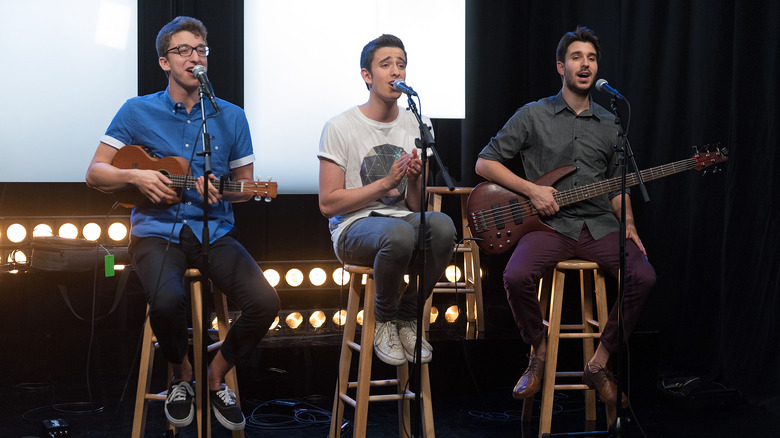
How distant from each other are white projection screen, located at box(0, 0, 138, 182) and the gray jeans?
2.52 m

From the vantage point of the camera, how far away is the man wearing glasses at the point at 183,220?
2.53 meters

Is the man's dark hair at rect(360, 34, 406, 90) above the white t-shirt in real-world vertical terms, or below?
above

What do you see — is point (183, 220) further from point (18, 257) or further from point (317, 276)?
point (317, 276)

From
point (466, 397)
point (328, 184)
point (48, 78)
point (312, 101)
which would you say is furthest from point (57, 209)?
point (466, 397)

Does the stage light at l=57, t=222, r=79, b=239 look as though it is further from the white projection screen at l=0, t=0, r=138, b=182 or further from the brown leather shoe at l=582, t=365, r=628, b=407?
the brown leather shoe at l=582, t=365, r=628, b=407

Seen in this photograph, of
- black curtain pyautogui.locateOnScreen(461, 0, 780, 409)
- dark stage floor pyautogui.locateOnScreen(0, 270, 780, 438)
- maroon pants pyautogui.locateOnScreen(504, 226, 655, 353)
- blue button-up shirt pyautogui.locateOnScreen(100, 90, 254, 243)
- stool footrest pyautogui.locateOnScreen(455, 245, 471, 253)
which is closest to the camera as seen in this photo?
blue button-up shirt pyautogui.locateOnScreen(100, 90, 254, 243)

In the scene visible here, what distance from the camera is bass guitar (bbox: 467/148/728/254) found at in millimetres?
3107

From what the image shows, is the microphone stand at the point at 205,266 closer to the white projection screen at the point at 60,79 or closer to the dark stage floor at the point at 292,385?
the dark stage floor at the point at 292,385

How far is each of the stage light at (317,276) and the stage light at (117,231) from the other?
44.1 inches

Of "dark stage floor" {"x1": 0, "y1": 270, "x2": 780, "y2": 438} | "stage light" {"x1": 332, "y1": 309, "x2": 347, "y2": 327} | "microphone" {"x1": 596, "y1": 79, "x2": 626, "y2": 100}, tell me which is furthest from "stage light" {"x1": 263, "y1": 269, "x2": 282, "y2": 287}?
"microphone" {"x1": 596, "y1": 79, "x2": 626, "y2": 100}

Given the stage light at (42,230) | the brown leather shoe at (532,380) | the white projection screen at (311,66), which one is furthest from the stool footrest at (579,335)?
the stage light at (42,230)

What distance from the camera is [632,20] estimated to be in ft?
14.1

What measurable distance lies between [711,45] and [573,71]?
1.01 m

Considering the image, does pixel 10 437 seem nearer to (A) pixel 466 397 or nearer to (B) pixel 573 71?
(A) pixel 466 397
